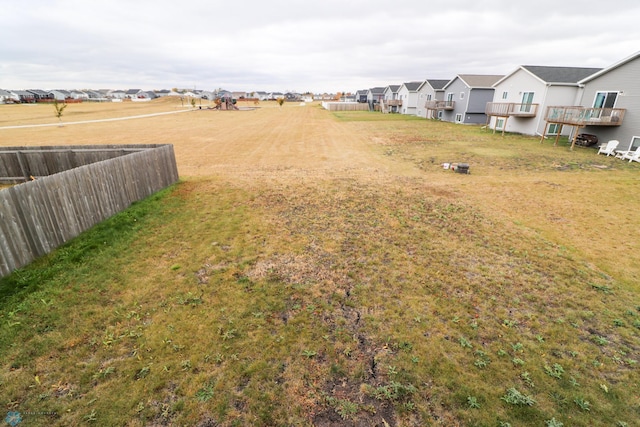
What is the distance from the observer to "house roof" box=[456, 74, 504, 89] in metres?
40.1

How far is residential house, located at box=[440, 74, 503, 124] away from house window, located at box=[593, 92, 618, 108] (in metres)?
15.6

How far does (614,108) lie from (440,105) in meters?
26.4

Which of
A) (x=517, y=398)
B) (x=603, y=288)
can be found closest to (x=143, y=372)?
(x=517, y=398)

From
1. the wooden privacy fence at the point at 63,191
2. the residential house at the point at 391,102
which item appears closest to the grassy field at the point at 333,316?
the wooden privacy fence at the point at 63,191

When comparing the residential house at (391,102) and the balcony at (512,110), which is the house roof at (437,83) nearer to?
the residential house at (391,102)

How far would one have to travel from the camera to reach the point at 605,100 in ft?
77.6

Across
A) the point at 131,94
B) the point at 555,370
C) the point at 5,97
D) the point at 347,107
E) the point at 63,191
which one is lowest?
the point at 555,370

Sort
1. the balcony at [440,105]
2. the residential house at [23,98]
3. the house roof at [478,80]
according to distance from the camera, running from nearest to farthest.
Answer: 1. the house roof at [478,80]
2. the balcony at [440,105]
3. the residential house at [23,98]

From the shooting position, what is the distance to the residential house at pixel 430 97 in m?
48.9

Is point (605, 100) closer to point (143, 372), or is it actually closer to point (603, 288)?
point (603, 288)

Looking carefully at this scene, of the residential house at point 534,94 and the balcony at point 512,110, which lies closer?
the residential house at point 534,94

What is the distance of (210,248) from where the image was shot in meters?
8.36

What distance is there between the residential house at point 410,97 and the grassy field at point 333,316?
51020 millimetres

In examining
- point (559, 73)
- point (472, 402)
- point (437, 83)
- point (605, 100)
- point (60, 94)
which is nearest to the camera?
point (472, 402)
